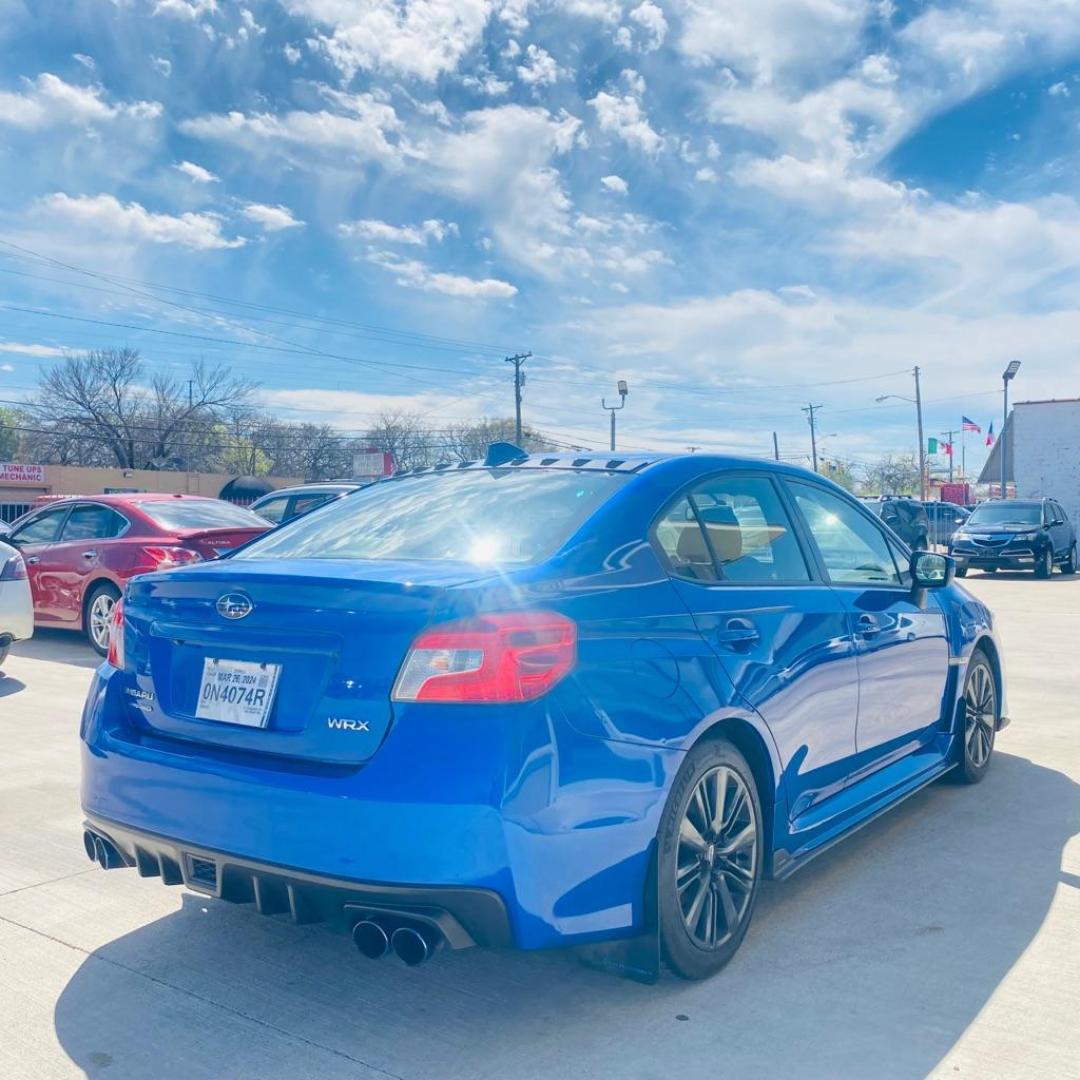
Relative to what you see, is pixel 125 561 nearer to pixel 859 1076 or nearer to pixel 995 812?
pixel 995 812

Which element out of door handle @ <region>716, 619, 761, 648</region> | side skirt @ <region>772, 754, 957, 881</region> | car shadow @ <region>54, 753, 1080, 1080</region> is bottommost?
car shadow @ <region>54, 753, 1080, 1080</region>

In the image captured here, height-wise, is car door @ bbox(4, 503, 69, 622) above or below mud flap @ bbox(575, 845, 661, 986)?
above

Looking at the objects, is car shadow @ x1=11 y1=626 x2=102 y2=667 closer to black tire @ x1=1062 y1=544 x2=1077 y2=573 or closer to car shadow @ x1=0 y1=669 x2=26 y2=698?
car shadow @ x1=0 y1=669 x2=26 y2=698

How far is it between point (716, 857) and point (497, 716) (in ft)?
3.34

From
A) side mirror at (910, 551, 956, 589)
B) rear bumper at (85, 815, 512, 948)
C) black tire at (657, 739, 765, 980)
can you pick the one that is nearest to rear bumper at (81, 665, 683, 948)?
rear bumper at (85, 815, 512, 948)

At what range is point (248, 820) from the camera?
290 cm

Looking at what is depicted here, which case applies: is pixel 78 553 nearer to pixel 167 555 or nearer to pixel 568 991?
pixel 167 555

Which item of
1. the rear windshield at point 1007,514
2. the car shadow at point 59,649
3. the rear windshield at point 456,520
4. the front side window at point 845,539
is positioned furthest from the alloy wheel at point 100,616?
the rear windshield at point 1007,514

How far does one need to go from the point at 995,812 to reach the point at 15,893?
167 inches

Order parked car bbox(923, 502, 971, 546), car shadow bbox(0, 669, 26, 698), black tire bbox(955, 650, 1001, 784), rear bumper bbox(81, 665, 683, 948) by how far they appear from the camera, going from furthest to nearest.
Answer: parked car bbox(923, 502, 971, 546) < car shadow bbox(0, 669, 26, 698) < black tire bbox(955, 650, 1001, 784) < rear bumper bbox(81, 665, 683, 948)

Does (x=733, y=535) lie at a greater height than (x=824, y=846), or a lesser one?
greater

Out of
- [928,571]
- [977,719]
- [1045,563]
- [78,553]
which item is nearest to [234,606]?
[928,571]

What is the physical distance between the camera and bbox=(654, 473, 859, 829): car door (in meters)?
3.49

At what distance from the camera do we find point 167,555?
9750 mm
